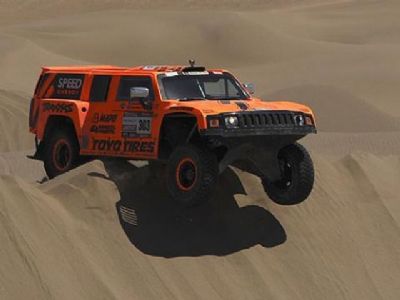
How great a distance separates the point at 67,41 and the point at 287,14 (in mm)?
18809

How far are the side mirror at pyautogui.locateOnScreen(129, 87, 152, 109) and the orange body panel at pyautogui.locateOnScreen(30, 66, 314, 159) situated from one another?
0.08 m

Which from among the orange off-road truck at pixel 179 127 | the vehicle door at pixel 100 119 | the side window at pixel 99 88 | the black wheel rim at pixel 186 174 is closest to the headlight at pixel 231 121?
the orange off-road truck at pixel 179 127

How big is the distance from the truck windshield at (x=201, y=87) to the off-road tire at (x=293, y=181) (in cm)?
120

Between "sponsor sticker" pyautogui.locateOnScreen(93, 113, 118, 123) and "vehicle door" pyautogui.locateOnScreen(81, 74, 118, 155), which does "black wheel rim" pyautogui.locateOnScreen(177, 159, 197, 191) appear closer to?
"vehicle door" pyautogui.locateOnScreen(81, 74, 118, 155)

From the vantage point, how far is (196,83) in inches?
506

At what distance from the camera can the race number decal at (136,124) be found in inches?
492

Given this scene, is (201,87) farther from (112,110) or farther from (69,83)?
(69,83)

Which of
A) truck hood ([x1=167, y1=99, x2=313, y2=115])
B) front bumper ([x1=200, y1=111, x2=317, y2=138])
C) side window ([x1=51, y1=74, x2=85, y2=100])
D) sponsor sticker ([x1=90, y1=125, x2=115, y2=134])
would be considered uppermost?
truck hood ([x1=167, y1=99, x2=313, y2=115])

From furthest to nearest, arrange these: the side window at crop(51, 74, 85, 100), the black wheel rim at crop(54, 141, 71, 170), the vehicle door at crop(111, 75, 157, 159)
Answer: the side window at crop(51, 74, 85, 100), the black wheel rim at crop(54, 141, 71, 170), the vehicle door at crop(111, 75, 157, 159)

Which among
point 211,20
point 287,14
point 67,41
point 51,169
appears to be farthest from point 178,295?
point 287,14

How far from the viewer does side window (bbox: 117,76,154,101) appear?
12.9 meters

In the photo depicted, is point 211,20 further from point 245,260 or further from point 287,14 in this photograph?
point 245,260

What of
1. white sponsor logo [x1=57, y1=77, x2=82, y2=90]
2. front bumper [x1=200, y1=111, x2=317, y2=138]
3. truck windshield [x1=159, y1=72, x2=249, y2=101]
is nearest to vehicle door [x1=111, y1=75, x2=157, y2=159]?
truck windshield [x1=159, y1=72, x2=249, y2=101]

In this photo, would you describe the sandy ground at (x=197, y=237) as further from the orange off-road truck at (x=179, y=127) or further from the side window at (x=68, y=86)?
the side window at (x=68, y=86)
